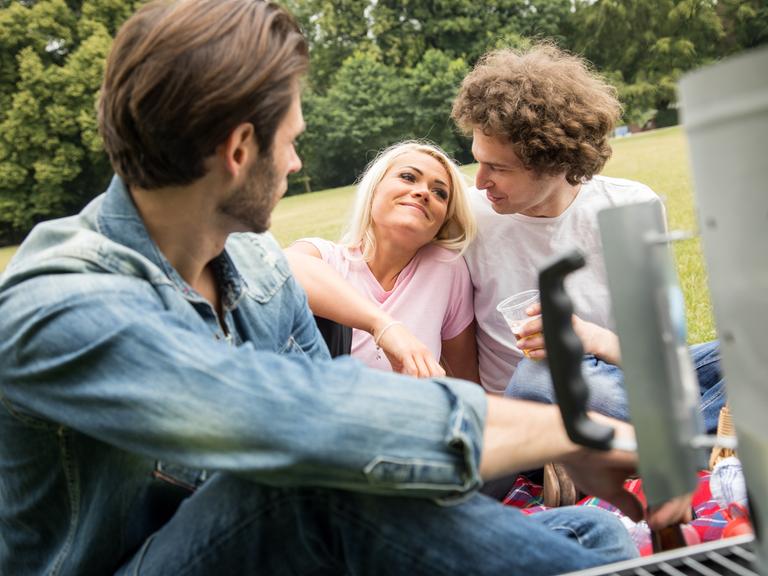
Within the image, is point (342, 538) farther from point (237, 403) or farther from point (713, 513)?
point (713, 513)

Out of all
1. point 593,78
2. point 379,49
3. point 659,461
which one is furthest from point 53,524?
point 379,49

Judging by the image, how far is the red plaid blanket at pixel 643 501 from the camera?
5.55ft

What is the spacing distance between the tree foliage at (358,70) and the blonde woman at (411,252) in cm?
1740

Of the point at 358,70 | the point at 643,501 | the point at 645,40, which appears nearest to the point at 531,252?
the point at 643,501

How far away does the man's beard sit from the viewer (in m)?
1.21

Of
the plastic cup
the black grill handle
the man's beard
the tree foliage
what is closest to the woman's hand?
the plastic cup

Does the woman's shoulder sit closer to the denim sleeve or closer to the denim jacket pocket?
the denim jacket pocket

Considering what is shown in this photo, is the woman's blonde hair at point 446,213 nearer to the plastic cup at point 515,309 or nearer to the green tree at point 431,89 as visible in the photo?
the plastic cup at point 515,309

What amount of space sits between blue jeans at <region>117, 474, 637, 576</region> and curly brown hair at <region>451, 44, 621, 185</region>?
148cm

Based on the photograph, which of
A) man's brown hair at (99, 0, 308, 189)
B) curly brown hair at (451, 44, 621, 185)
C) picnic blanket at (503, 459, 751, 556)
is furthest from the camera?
curly brown hair at (451, 44, 621, 185)

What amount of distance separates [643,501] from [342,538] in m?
1.12

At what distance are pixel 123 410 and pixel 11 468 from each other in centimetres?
31

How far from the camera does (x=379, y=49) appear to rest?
24641 millimetres

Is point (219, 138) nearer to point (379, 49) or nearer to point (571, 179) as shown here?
point (571, 179)
